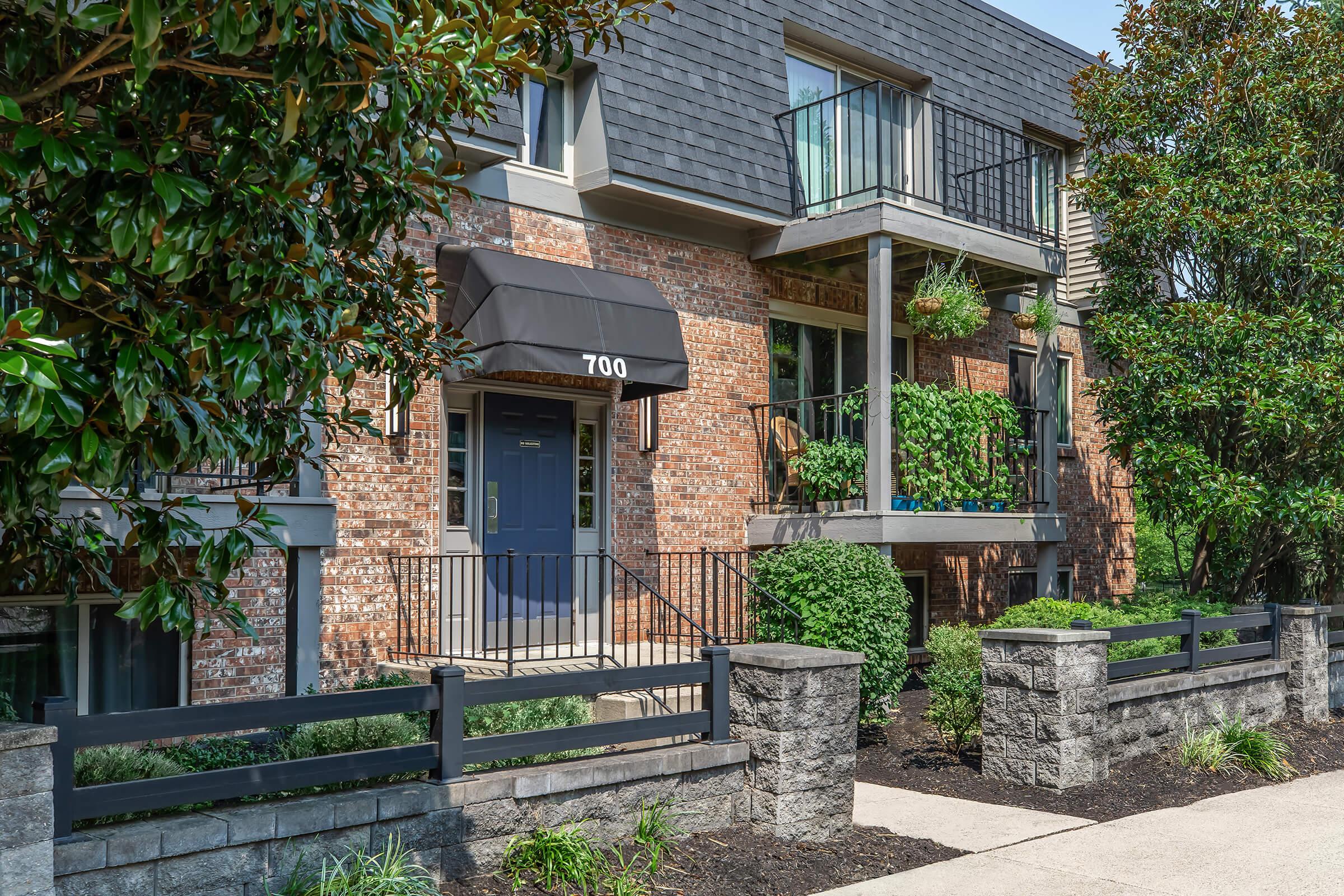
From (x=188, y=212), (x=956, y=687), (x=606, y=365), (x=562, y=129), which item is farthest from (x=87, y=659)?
(x=956, y=687)

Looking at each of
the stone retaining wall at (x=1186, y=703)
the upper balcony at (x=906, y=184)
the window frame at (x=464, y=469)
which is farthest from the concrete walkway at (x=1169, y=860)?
the upper balcony at (x=906, y=184)

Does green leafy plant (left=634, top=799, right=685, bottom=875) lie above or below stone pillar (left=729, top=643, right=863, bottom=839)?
below

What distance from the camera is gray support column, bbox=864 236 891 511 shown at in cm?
1048

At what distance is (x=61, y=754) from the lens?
Result: 423 cm

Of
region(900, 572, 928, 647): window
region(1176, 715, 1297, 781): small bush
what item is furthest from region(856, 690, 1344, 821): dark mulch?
region(900, 572, 928, 647): window

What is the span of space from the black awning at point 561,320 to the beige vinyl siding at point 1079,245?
24.6 feet

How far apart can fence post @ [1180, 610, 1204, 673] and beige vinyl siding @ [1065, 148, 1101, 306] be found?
20.6 ft

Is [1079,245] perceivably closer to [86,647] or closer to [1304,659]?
[1304,659]

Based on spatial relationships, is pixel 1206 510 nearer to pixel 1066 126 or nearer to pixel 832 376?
pixel 832 376

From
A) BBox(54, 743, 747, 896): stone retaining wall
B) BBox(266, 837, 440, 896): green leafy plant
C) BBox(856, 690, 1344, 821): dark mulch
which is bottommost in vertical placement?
BBox(856, 690, 1344, 821): dark mulch

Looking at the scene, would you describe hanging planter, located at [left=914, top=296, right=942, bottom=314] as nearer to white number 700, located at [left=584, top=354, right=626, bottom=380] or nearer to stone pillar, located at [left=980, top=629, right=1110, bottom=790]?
white number 700, located at [left=584, top=354, right=626, bottom=380]

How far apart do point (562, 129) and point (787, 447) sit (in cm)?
369

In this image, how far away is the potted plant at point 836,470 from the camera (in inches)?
427

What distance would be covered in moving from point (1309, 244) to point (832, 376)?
470 centimetres
